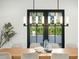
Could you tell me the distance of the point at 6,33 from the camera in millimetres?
7547

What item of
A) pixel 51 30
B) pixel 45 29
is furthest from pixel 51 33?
pixel 45 29

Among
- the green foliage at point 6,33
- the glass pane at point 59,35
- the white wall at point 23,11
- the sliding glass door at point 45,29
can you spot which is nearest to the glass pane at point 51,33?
the sliding glass door at point 45,29

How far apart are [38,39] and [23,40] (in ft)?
2.06

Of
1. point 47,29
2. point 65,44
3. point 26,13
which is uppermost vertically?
point 26,13

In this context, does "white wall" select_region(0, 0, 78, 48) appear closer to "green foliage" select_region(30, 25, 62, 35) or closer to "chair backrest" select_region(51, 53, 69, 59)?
"green foliage" select_region(30, 25, 62, 35)

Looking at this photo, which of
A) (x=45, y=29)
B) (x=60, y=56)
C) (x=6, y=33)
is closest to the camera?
(x=60, y=56)

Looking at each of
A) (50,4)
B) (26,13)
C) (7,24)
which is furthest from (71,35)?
(7,24)

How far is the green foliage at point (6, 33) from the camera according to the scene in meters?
7.54

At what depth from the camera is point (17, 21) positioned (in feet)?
25.4

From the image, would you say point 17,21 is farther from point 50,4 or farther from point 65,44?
point 65,44

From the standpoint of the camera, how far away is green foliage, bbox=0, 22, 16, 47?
754cm

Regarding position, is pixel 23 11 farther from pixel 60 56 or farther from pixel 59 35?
pixel 60 56

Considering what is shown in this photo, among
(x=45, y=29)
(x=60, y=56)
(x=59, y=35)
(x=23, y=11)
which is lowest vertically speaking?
(x=60, y=56)

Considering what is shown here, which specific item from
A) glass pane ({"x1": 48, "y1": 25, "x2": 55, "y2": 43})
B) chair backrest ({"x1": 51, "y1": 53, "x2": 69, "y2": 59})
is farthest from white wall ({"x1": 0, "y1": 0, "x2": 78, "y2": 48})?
chair backrest ({"x1": 51, "y1": 53, "x2": 69, "y2": 59})
